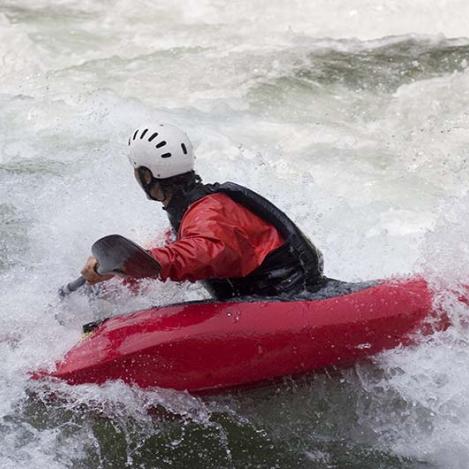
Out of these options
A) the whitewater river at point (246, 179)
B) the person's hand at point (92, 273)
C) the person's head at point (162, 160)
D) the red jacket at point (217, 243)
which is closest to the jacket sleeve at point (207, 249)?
the red jacket at point (217, 243)

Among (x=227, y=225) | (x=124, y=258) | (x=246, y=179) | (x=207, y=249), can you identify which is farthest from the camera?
(x=246, y=179)

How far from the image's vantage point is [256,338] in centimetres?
377

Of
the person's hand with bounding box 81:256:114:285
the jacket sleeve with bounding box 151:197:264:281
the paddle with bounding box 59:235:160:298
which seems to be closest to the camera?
the paddle with bounding box 59:235:160:298

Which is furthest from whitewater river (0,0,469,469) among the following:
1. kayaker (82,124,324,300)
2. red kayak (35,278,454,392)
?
kayaker (82,124,324,300)

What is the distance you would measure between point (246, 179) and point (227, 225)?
269 cm

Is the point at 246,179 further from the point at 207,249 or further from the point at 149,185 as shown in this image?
the point at 207,249

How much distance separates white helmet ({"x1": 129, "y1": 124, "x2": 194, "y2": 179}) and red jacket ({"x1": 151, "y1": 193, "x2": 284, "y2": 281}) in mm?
208

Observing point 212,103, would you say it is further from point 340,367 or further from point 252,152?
point 340,367

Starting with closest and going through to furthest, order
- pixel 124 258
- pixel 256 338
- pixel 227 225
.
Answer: pixel 124 258, pixel 227 225, pixel 256 338

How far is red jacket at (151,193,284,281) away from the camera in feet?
11.3

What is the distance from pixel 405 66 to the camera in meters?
7.89

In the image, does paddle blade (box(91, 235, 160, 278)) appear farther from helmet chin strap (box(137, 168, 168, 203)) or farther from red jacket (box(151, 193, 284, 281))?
helmet chin strap (box(137, 168, 168, 203))

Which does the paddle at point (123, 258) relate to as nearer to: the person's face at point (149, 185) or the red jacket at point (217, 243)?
the red jacket at point (217, 243)

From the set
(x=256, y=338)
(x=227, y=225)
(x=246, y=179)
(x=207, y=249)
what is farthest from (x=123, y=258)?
(x=246, y=179)
